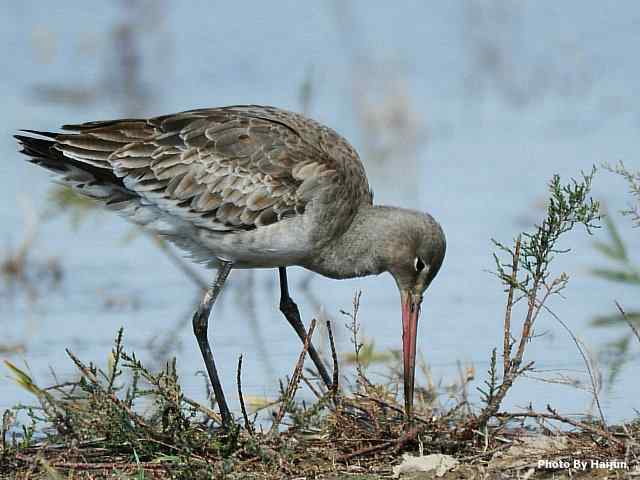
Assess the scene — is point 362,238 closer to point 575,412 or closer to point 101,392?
point 575,412

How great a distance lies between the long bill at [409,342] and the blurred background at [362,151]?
1.12ft

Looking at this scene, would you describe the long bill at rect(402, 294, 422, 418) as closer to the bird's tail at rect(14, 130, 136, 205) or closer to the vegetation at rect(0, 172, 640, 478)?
the vegetation at rect(0, 172, 640, 478)

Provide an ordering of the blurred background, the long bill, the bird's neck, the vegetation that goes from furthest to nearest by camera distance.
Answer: the blurred background
the bird's neck
the long bill
the vegetation

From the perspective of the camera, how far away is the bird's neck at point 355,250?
23.8ft

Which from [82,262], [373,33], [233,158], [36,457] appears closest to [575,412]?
[233,158]

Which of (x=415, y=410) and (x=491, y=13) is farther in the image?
(x=491, y=13)

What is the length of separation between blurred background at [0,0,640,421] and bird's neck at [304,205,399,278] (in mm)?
665

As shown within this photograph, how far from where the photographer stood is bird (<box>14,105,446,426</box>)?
23.4 feet

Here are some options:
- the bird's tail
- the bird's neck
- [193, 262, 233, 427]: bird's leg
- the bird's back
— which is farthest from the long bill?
the bird's tail

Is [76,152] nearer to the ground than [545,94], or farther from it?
nearer to the ground

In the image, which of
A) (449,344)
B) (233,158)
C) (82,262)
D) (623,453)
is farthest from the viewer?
(82,262)

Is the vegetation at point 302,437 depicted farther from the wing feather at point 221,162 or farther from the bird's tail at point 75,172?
the bird's tail at point 75,172

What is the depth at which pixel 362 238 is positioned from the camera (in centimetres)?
726

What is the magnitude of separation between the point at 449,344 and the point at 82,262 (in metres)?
3.13
